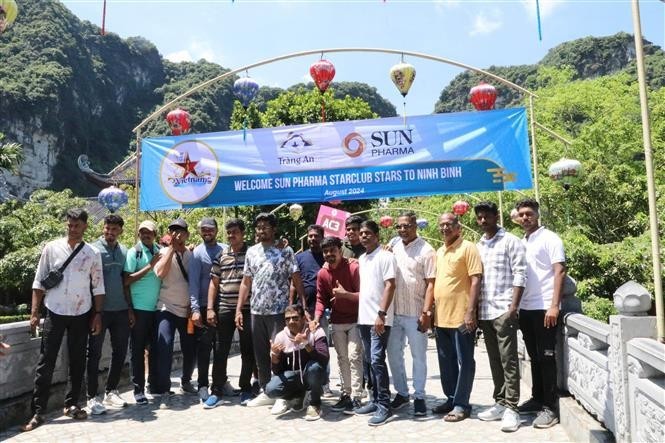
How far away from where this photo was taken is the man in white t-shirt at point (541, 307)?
14.1ft

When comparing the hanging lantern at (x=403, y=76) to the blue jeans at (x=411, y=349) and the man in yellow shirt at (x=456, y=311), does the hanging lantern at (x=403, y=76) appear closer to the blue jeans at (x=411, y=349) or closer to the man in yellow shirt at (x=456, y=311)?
the man in yellow shirt at (x=456, y=311)

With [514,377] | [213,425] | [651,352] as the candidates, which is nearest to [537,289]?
[514,377]

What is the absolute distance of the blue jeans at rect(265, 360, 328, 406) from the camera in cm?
493

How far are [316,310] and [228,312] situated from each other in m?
0.98

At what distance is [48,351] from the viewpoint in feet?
15.7

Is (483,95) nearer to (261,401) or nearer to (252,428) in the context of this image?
(261,401)

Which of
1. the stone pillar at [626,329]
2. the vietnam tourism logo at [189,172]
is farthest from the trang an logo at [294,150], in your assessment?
the stone pillar at [626,329]

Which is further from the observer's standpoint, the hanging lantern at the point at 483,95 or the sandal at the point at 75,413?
the hanging lantern at the point at 483,95

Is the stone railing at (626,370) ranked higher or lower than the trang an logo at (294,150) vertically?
lower

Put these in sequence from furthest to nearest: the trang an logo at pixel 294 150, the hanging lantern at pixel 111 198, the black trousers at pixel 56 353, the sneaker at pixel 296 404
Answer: the hanging lantern at pixel 111 198
the trang an logo at pixel 294 150
the sneaker at pixel 296 404
the black trousers at pixel 56 353

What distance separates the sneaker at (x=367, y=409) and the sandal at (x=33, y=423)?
109 inches

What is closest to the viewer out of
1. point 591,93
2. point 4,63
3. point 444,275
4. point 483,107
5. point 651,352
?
point 651,352

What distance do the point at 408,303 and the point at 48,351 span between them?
3.22 metres

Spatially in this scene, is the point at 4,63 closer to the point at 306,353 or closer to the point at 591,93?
the point at 591,93
